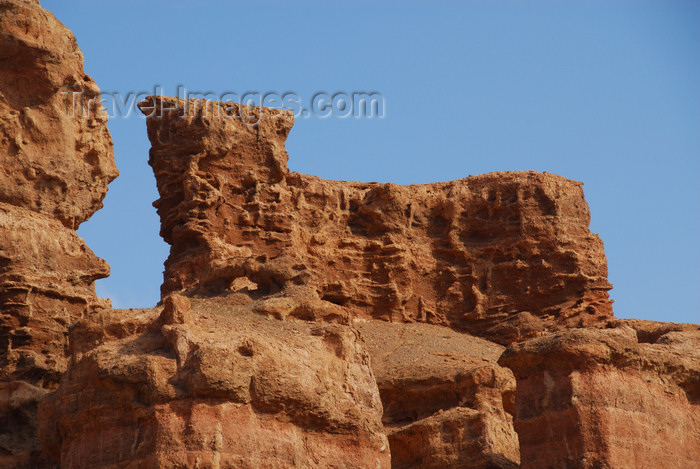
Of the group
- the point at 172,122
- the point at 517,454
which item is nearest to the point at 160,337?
the point at 517,454

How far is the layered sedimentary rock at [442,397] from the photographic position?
3362cm

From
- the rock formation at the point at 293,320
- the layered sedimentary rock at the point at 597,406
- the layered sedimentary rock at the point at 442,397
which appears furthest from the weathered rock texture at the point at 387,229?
the layered sedimentary rock at the point at 597,406

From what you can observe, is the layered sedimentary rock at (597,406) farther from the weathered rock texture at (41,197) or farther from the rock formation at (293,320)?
the weathered rock texture at (41,197)

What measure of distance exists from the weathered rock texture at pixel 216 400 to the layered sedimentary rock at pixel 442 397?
676 cm

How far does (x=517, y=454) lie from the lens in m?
33.8

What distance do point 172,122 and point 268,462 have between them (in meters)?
32.5

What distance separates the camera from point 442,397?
142 ft

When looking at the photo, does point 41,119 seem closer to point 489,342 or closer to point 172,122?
point 172,122

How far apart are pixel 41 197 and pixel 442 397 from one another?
14.5 metres

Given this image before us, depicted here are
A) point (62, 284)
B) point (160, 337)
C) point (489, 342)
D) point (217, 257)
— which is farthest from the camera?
point (489, 342)

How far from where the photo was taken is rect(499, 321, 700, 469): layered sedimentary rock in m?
26.9

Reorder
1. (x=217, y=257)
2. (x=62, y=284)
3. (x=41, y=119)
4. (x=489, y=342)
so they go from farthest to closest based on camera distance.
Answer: (x=489, y=342), (x=217, y=257), (x=41, y=119), (x=62, y=284)

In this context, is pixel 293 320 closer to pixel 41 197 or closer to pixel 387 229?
pixel 41 197

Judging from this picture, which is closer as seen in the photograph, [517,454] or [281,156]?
[517,454]
